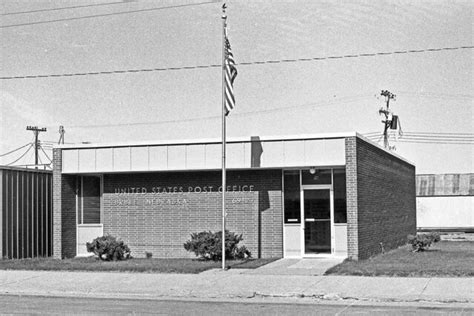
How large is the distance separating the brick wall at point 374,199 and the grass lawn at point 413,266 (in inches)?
30.6

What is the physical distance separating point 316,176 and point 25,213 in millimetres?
10263

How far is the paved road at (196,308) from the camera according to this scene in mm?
12094

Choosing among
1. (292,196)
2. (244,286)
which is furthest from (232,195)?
(244,286)

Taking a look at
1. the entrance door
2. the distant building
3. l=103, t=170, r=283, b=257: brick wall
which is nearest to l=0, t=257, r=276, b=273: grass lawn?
l=103, t=170, r=283, b=257: brick wall

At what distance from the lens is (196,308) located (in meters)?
12.9

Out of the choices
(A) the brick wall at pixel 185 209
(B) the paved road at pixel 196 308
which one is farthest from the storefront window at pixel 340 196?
(B) the paved road at pixel 196 308

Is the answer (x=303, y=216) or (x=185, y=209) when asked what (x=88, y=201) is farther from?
(x=303, y=216)

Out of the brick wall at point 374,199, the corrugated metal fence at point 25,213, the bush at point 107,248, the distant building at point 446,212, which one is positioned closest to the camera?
the brick wall at point 374,199

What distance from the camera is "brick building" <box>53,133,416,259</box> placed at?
70.9ft

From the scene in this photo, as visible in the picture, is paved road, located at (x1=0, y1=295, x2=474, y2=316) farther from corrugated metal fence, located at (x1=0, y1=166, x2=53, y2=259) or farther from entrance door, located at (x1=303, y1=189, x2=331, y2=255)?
corrugated metal fence, located at (x1=0, y1=166, x2=53, y2=259)

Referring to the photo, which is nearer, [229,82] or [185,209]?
[229,82]

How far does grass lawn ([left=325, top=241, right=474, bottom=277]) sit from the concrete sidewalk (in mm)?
719

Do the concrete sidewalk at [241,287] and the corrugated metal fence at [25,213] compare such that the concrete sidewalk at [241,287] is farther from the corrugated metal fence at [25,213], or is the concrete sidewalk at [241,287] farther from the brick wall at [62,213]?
the corrugated metal fence at [25,213]

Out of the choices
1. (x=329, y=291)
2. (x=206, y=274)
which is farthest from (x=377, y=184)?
(x=329, y=291)
